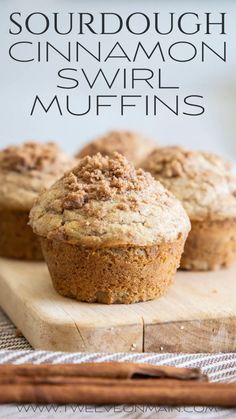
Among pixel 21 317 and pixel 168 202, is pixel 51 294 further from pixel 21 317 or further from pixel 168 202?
pixel 168 202

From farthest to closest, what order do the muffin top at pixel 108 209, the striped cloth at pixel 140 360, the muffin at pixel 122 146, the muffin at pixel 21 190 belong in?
1. the muffin at pixel 122 146
2. the muffin at pixel 21 190
3. the muffin top at pixel 108 209
4. the striped cloth at pixel 140 360

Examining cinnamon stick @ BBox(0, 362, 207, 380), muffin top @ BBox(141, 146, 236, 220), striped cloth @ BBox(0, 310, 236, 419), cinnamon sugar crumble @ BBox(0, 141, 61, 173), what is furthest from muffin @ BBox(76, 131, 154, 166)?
cinnamon stick @ BBox(0, 362, 207, 380)

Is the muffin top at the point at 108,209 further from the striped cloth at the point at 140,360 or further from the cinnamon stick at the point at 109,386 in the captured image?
the cinnamon stick at the point at 109,386

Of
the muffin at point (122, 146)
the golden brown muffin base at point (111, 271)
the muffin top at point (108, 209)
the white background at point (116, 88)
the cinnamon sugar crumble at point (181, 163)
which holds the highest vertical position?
the white background at point (116, 88)

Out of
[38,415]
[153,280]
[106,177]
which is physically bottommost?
[38,415]

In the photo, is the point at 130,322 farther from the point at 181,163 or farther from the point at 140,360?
the point at 181,163

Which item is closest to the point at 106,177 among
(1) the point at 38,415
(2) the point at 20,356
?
(2) the point at 20,356

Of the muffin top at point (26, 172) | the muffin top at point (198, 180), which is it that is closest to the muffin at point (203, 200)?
the muffin top at point (198, 180)
